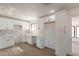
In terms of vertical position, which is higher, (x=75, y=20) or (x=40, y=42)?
(x=75, y=20)

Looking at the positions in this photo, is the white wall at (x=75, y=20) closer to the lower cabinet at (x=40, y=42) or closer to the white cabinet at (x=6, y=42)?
the lower cabinet at (x=40, y=42)

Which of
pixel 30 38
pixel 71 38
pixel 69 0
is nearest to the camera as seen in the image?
pixel 69 0

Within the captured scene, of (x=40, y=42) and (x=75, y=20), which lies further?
(x=40, y=42)

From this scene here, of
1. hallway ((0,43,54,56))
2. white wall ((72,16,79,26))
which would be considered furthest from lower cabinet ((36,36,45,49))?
white wall ((72,16,79,26))

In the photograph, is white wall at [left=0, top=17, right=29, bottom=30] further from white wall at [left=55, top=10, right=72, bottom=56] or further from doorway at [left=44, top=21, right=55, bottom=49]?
white wall at [left=55, top=10, right=72, bottom=56]

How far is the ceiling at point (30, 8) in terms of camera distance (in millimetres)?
1473

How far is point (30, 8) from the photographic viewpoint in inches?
59.7

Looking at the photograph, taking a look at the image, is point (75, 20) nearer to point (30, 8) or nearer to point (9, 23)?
point (30, 8)

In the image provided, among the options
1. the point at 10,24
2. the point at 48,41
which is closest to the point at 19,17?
the point at 10,24

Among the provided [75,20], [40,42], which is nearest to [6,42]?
[40,42]

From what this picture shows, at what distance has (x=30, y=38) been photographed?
5.42 feet

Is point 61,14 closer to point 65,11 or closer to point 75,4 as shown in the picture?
point 65,11

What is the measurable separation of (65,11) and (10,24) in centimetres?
95

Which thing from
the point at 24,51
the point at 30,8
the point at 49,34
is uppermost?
the point at 30,8
